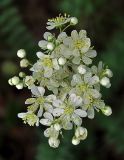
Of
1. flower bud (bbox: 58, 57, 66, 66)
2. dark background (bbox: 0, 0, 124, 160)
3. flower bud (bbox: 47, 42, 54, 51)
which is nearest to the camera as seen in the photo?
flower bud (bbox: 58, 57, 66, 66)

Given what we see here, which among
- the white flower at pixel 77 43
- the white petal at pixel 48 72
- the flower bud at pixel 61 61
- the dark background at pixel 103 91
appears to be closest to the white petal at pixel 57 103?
the white petal at pixel 48 72

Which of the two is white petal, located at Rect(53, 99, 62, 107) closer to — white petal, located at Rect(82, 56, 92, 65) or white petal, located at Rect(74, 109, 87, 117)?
white petal, located at Rect(74, 109, 87, 117)

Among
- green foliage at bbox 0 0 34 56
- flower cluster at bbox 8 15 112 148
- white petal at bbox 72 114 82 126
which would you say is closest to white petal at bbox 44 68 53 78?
flower cluster at bbox 8 15 112 148

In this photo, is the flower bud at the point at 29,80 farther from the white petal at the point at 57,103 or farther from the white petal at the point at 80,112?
the white petal at the point at 80,112

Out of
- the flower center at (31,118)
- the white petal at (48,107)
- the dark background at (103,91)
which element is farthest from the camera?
the dark background at (103,91)

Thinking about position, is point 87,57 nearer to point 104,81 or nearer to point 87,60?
point 87,60

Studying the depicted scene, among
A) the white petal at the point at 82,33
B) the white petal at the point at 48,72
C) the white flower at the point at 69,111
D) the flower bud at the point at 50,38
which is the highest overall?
the white petal at the point at 82,33

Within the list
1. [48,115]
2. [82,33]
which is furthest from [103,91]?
[48,115]

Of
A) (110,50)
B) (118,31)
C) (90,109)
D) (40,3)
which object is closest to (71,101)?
(90,109)

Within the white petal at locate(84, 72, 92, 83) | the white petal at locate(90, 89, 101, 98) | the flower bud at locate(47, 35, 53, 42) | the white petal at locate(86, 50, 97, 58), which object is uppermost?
the flower bud at locate(47, 35, 53, 42)
